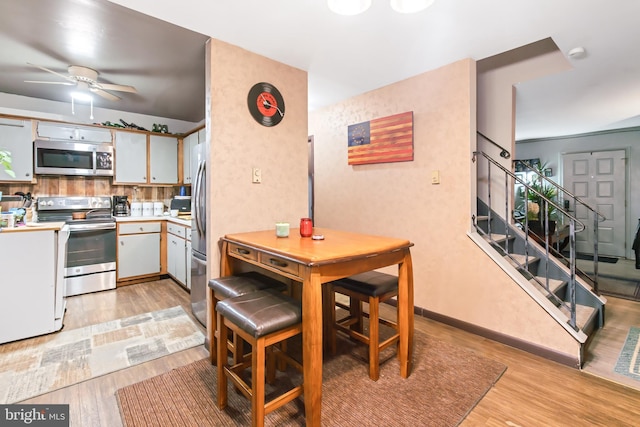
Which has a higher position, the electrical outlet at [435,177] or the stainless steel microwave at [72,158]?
the stainless steel microwave at [72,158]

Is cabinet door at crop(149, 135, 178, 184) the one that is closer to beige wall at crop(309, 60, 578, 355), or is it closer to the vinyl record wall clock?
the vinyl record wall clock

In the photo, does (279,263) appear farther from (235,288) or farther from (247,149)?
(247,149)

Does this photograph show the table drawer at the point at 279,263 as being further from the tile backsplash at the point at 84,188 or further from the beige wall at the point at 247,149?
the tile backsplash at the point at 84,188

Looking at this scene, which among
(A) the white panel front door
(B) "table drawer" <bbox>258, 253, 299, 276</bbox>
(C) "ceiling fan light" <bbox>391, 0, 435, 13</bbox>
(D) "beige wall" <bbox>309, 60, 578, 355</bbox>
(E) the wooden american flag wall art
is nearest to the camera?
(B) "table drawer" <bbox>258, 253, 299, 276</bbox>

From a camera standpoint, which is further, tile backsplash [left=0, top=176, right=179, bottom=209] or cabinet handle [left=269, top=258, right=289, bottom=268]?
tile backsplash [left=0, top=176, right=179, bottom=209]

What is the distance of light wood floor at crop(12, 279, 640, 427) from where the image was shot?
1.55 meters

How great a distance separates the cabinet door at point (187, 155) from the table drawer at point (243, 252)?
2.64 m

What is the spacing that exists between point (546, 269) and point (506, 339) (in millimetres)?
636

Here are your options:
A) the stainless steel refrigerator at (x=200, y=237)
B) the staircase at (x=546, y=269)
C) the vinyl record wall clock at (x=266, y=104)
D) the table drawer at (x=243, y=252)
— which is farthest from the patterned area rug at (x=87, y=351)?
the staircase at (x=546, y=269)

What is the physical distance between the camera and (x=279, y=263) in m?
1.58

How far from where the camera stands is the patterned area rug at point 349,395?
5.04 feet

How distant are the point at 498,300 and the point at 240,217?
2213mm

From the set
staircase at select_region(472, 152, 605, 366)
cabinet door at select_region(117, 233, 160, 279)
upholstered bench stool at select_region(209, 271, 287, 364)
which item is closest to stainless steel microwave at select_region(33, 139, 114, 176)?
cabinet door at select_region(117, 233, 160, 279)

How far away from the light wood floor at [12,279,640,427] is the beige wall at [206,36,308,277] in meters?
0.88
